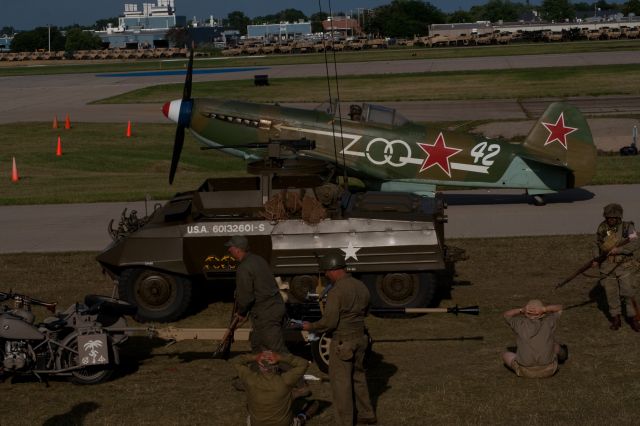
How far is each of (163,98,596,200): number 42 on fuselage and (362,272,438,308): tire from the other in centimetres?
668

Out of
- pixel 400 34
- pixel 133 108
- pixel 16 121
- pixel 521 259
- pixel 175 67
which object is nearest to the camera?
pixel 521 259

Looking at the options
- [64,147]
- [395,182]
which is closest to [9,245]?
[395,182]

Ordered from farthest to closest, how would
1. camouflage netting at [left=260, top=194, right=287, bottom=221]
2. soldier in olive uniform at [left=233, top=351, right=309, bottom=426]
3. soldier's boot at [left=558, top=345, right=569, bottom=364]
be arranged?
camouflage netting at [left=260, top=194, right=287, bottom=221] → soldier's boot at [left=558, top=345, right=569, bottom=364] → soldier in olive uniform at [left=233, top=351, right=309, bottom=426]

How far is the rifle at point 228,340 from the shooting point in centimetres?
1103

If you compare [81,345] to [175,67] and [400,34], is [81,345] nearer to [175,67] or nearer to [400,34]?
[175,67]

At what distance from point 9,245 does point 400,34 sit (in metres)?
136

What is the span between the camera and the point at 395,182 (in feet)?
67.5

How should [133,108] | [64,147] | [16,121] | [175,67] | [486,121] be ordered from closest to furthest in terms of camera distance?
[64,147], [486,121], [16,121], [133,108], [175,67]

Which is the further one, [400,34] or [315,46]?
[400,34]

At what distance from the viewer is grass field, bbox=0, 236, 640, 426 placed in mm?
10141

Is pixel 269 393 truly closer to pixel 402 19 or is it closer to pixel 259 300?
pixel 259 300

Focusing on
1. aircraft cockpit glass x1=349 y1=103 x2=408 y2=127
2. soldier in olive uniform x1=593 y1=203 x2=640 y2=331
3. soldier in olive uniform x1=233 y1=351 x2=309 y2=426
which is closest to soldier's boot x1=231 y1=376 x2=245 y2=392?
soldier in olive uniform x1=233 y1=351 x2=309 y2=426

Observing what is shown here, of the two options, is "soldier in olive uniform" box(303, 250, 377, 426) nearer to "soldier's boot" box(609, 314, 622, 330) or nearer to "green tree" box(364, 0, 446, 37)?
"soldier's boot" box(609, 314, 622, 330)

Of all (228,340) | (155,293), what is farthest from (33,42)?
(228,340)
